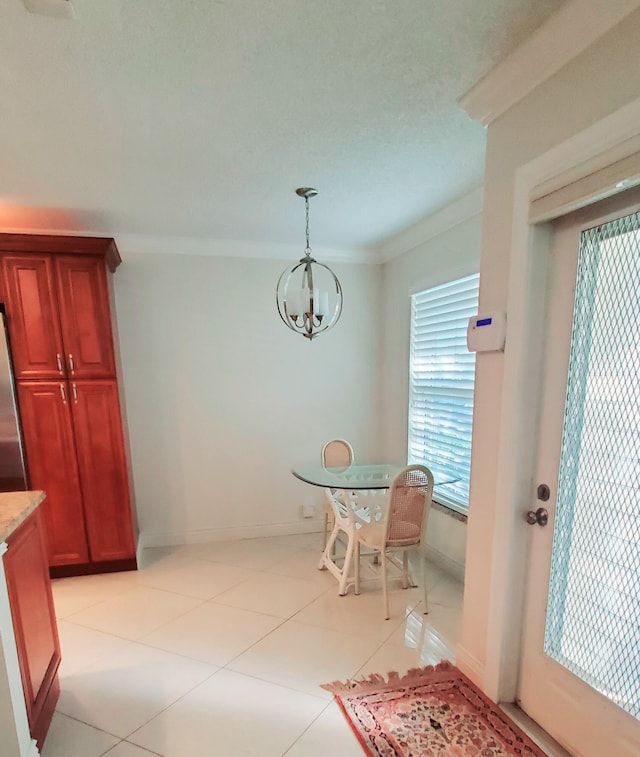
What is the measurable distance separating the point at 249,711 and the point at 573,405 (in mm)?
1860

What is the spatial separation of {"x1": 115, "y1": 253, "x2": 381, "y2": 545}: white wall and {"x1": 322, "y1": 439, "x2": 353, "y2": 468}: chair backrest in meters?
0.48

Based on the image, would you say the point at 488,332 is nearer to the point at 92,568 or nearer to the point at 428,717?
the point at 428,717

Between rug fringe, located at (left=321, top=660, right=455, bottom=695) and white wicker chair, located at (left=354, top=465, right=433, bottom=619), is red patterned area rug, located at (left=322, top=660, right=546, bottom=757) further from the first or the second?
white wicker chair, located at (left=354, top=465, right=433, bottom=619)

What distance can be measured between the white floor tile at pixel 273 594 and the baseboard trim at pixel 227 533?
72cm

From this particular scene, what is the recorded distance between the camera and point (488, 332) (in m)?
1.68

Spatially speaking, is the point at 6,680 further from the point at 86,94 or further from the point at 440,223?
the point at 440,223

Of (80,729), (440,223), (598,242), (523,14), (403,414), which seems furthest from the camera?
(403,414)

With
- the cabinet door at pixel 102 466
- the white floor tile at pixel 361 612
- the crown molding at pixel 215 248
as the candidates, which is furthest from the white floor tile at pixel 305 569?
the crown molding at pixel 215 248

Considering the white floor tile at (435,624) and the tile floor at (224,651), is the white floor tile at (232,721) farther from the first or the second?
the white floor tile at (435,624)

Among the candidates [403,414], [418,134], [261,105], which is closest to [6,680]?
[261,105]

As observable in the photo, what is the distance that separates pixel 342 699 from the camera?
1762mm

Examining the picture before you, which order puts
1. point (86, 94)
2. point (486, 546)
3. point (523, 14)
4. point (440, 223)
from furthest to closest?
point (440, 223), point (486, 546), point (86, 94), point (523, 14)

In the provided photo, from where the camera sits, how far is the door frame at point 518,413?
148 cm

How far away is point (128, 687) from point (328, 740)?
0.99 meters
